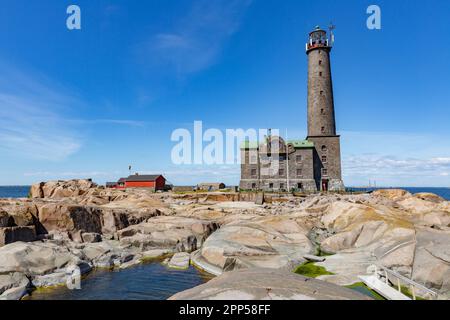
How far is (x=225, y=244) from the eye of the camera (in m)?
17.9

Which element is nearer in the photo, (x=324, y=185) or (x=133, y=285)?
(x=133, y=285)

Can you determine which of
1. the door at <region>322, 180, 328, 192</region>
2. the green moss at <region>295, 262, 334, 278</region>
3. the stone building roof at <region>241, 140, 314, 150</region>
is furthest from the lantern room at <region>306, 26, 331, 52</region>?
the green moss at <region>295, 262, 334, 278</region>

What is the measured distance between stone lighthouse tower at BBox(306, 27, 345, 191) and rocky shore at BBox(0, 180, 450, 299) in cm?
2635

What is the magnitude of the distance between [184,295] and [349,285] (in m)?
9.23

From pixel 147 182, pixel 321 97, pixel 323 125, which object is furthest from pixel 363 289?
pixel 147 182

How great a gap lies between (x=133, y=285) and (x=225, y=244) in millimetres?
5769

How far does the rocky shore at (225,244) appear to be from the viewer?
12566 mm

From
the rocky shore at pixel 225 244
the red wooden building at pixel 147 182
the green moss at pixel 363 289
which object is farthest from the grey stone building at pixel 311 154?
the green moss at pixel 363 289

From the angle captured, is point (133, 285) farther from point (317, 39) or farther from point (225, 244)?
point (317, 39)

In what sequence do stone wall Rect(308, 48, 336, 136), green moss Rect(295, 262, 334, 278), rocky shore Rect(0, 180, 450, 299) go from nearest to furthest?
rocky shore Rect(0, 180, 450, 299), green moss Rect(295, 262, 334, 278), stone wall Rect(308, 48, 336, 136)

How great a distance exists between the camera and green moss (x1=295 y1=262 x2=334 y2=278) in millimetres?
14516

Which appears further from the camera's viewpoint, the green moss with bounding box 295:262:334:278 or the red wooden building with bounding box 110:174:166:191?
the red wooden building with bounding box 110:174:166:191

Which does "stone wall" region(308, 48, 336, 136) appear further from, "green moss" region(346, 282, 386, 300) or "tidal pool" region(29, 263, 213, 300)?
"green moss" region(346, 282, 386, 300)
